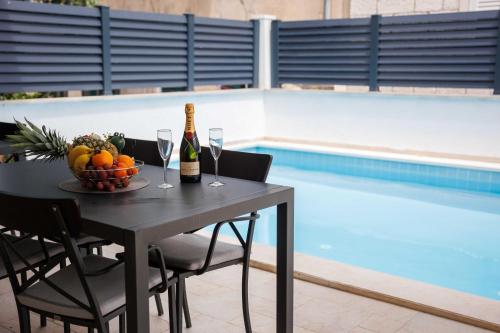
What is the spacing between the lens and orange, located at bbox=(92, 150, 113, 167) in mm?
1969

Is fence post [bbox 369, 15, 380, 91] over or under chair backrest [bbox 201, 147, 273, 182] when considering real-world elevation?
over

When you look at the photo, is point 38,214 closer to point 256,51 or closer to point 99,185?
point 99,185

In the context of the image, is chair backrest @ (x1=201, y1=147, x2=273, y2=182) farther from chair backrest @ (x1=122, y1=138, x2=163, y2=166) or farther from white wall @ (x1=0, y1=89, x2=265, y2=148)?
white wall @ (x1=0, y1=89, x2=265, y2=148)

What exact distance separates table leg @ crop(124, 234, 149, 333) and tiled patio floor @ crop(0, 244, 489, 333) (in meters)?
0.91

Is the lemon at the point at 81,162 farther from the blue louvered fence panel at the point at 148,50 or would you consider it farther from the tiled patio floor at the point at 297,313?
the blue louvered fence panel at the point at 148,50

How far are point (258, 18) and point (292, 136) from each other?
1.66 metres

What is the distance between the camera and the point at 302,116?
8.08m

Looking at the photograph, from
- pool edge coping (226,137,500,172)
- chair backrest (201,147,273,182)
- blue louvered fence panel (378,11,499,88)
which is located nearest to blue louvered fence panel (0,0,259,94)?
pool edge coping (226,137,500,172)

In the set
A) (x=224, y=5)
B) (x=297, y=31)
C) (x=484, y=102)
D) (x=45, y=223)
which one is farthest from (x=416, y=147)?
(x=45, y=223)

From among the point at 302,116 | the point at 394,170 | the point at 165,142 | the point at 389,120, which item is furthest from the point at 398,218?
the point at 165,142

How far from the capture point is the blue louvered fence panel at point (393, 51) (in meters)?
6.63

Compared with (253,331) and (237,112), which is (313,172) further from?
(253,331)

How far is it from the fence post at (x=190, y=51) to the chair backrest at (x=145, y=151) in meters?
4.65

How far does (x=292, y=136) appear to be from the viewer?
27.2 feet
